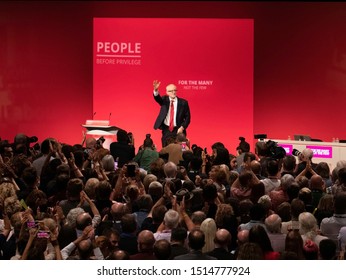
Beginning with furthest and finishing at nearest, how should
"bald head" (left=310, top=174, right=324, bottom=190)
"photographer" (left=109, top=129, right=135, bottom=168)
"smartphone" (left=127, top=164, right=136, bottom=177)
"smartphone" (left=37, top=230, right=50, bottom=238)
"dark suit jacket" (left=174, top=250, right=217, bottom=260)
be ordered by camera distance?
"photographer" (left=109, top=129, right=135, bottom=168), "smartphone" (left=127, top=164, right=136, bottom=177), "bald head" (left=310, top=174, right=324, bottom=190), "dark suit jacket" (left=174, top=250, right=217, bottom=260), "smartphone" (left=37, top=230, right=50, bottom=238)

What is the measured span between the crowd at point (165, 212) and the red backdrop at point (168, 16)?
6775 mm

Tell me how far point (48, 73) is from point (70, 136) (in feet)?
4.44

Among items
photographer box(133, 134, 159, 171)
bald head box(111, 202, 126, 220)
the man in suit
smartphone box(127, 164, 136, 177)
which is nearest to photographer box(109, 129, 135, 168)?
photographer box(133, 134, 159, 171)

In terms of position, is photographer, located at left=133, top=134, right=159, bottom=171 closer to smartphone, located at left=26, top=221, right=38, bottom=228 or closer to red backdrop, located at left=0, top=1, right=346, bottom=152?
smartphone, located at left=26, top=221, right=38, bottom=228

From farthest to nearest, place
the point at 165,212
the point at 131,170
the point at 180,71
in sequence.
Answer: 1. the point at 180,71
2. the point at 131,170
3. the point at 165,212

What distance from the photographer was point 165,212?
21.6 ft

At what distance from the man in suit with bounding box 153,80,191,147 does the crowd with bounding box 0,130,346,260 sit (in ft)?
14.4

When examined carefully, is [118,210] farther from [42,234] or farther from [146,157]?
[146,157]

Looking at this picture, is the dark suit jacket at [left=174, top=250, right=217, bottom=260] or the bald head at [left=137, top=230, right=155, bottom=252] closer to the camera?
the dark suit jacket at [left=174, top=250, right=217, bottom=260]

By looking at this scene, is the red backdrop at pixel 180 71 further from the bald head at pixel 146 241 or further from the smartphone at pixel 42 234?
the smartphone at pixel 42 234

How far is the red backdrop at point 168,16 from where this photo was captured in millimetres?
15930

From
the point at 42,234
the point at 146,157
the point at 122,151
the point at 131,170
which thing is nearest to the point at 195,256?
the point at 42,234

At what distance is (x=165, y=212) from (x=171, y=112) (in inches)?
294

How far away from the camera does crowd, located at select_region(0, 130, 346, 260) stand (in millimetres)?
5797
